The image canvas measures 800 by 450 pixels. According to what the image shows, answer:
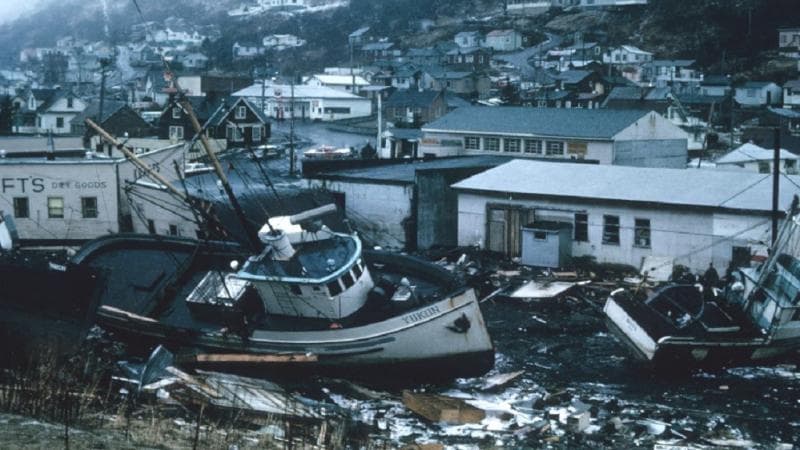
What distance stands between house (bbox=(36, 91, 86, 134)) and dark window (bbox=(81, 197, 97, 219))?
124ft

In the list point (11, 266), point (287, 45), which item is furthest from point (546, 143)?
point (287, 45)

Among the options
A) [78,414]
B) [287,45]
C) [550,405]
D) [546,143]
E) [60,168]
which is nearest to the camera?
[78,414]

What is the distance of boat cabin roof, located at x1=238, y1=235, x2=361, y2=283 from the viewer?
1822cm

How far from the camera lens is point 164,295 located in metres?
20.8

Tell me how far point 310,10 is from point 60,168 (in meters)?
126

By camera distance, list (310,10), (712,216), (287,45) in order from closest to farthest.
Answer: (712,216)
(287,45)
(310,10)

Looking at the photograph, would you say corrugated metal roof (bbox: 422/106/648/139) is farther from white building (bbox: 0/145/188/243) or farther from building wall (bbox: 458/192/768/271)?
white building (bbox: 0/145/188/243)

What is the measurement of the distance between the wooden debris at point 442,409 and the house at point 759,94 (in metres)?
59.4

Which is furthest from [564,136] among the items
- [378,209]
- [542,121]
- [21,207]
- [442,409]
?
[442,409]

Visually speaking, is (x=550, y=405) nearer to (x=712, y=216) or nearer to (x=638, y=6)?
(x=712, y=216)

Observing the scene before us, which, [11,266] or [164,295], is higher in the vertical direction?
[11,266]

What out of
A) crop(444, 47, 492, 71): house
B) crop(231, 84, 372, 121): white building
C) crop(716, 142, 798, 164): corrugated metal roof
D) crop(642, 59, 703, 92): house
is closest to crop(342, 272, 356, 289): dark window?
crop(716, 142, 798, 164): corrugated metal roof

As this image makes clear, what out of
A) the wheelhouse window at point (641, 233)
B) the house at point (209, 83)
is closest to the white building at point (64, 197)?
the wheelhouse window at point (641, 233)

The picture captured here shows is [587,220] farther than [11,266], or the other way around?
[587,220]
